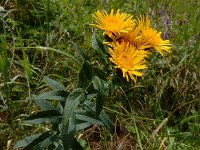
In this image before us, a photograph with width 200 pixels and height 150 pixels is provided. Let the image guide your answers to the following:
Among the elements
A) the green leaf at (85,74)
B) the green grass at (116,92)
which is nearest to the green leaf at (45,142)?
the green leaf at (85,74)

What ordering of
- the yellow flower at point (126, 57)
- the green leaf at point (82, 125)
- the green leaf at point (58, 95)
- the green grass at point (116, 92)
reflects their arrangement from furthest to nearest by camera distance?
1. the green grass at point (116, 92)
2. the green leaf at point (82, 125)
3. the green leaf at point (58, 95)
4. the yellow flower at point (126, 57)

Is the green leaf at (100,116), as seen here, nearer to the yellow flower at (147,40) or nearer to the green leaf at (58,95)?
the green leaf at (58,95)

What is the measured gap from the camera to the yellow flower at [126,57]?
1256mm

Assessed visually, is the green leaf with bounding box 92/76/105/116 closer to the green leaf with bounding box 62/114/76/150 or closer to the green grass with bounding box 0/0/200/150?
the green leaf with bounding box 62/114/76/150

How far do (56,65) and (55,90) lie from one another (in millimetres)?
1000

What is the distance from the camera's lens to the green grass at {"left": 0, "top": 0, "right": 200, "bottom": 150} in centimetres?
204

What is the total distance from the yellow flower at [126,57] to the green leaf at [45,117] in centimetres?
33

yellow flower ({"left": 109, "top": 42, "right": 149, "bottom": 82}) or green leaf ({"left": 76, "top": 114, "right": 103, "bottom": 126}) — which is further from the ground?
yellow flower ({"left": 109, "top": 42, "right": 149, "bottom": 82})

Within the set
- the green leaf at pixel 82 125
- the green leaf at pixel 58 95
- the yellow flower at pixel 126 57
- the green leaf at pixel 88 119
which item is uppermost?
the yellow flower at pixel 126 57

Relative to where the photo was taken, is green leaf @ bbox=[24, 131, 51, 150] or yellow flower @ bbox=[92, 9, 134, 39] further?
green leaf @ bbox=[24, 131, 51, 150]

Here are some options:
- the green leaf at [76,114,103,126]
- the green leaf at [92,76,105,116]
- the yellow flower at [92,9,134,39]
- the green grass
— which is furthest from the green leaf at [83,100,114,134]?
the green grass

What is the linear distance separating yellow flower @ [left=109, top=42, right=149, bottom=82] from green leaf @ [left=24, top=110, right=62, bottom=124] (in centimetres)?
33

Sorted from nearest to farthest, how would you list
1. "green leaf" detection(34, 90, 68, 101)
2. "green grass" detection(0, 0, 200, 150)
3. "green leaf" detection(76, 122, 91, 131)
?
"green leaf" detection(34, 90, 68, 101) < "green leaf" detection(76, 122, 91, 131) < "green grass" detection(0, 0, 200, 150)

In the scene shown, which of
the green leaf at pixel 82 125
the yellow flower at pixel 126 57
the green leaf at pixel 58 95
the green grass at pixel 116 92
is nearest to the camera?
the yellow flower at pixel 126 57
